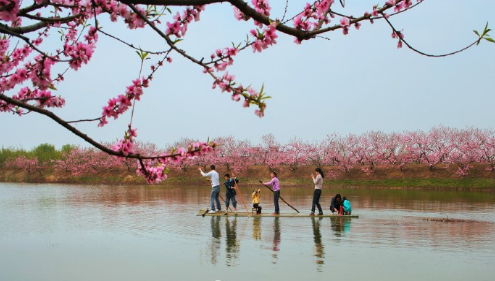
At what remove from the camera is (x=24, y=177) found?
7388 cm

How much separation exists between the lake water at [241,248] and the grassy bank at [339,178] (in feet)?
115

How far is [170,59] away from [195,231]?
31.5 ft

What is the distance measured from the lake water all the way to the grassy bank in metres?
35.0

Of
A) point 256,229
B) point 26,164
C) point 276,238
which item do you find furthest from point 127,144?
point 26,164

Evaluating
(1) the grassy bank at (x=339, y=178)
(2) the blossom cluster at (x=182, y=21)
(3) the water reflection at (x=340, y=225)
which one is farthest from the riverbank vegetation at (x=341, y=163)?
(2) the blossom cluster at (x=182, y=21)

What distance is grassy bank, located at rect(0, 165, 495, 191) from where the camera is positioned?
52.3m

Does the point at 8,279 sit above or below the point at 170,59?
below

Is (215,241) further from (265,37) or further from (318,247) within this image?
(265,37)

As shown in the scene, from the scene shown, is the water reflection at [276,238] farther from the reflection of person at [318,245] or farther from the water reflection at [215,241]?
the water reflection at [215,241]

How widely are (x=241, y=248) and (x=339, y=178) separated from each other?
50034 mm

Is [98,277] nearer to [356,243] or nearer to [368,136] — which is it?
[356,243]

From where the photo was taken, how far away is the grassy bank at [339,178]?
52281mm

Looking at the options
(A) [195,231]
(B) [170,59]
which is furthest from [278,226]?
(B) [170,59]

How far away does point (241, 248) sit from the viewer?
11.8 meters
